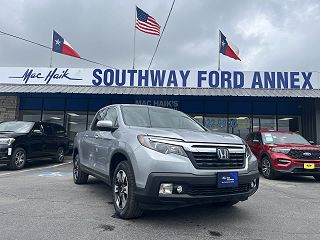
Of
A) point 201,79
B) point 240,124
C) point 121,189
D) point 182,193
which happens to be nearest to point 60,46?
point 201,79

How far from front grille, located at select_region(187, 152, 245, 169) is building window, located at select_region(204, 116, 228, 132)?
12993mm

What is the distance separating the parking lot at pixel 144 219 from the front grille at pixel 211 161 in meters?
0.85

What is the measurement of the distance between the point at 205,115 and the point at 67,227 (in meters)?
13.9

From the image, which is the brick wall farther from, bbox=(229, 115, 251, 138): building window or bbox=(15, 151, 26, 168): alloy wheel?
bbox=(229, 115, 251, 138): building window

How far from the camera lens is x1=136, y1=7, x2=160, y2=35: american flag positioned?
62.0ft

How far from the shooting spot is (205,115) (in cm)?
1717

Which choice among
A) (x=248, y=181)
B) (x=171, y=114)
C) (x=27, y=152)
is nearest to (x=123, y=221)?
(x=248, y=181)

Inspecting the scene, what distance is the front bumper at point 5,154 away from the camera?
9.43m

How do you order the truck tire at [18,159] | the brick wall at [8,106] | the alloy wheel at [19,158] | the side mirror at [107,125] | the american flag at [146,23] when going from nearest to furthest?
the side mirror at [107,125] < the truck tire at [18,159] < the alloy wheel at [19,158] < the brick wall at [8,106] < the american flag at [146,23]

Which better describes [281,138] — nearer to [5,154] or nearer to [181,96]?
[181,96]

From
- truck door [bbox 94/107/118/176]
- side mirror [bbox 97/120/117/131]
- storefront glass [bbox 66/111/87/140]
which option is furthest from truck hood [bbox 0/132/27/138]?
storefront glass [bbox 66/111/87/140]

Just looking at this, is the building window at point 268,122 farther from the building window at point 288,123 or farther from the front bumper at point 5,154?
the front bumper at point 5,154

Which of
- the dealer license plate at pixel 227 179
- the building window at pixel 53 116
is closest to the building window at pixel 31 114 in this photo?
the building window at pixel 53 116

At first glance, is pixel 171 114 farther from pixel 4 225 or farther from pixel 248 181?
pixel 4 225
